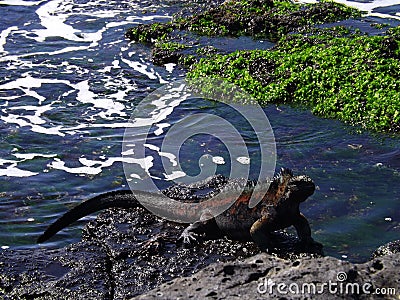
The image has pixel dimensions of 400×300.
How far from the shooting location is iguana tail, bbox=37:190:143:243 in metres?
6.22

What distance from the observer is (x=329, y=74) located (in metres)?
10.1

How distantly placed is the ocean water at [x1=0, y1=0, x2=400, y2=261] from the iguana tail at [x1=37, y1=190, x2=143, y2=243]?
285mm

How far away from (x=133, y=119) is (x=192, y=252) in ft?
15.5

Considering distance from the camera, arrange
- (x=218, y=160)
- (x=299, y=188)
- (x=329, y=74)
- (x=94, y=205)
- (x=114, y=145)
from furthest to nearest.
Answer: (x=329, y=74) → (x=114, y=145) → (x=218, y=160) → (x=94, y=205) → (x=299, y=188)

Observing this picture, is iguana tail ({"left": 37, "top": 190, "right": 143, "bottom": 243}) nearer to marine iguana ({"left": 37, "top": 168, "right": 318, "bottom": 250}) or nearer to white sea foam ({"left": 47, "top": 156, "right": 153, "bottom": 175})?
marine iguana ({"left": 37, "top": 168, "right": 318, "bottom": 250})

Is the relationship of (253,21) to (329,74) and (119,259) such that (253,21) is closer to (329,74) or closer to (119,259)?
(329,74)

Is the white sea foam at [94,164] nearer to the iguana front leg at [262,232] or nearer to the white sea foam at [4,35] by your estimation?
the iguana front leg at [262,232]

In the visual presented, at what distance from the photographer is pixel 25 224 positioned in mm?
6902

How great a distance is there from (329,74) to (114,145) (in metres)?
3.61

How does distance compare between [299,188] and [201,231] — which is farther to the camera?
[201,231]

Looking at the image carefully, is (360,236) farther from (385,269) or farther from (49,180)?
(49,180)

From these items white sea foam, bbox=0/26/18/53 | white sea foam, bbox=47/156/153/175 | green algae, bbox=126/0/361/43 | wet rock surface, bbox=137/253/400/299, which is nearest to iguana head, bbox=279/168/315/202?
wet rock surface, bbox=137/253/400/299

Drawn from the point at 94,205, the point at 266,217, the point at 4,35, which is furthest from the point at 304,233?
the point at 4,35

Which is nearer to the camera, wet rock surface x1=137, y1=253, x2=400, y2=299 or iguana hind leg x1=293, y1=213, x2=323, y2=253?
wet rock surface x1=137, y1=253, x2=400, y2=299
